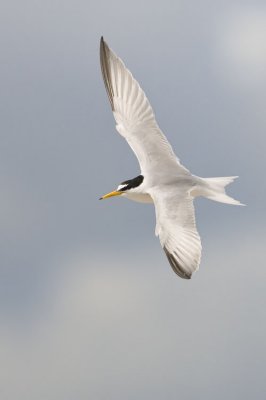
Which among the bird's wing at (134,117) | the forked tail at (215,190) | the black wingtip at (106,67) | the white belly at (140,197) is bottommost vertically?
the forked tail at (215,190)

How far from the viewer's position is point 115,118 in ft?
45.6

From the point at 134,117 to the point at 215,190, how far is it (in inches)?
83.4

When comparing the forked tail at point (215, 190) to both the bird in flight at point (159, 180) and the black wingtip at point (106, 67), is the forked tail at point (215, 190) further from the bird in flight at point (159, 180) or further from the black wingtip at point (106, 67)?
the black wingtip at point (106, 67)

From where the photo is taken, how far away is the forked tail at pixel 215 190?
482 inches

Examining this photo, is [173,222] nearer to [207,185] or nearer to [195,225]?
[195,225]

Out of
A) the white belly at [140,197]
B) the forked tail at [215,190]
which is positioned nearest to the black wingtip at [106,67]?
the white belly at [140,197]

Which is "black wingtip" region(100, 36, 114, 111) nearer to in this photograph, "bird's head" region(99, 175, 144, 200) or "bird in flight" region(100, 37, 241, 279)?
"bird in flight" region(100, 37, 241, 279)

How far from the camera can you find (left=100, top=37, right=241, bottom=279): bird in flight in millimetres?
11039

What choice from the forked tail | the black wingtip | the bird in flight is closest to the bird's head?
the bird in flight


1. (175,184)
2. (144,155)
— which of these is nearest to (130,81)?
(144,155)

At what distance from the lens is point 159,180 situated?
12.4 m

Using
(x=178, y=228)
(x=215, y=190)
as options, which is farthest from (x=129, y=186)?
(x=178, y=228)

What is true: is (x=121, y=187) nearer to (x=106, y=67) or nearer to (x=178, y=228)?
(x=178, y=228)

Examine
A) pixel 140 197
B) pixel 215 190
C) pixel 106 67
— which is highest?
pixel 106 67
